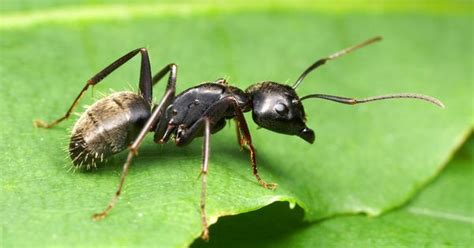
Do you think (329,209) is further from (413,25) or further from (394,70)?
(413,25)

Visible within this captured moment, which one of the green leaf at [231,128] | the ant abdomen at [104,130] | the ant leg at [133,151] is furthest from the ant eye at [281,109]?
the ant abdomen at [104,130]

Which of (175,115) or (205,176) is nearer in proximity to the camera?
(205,176)

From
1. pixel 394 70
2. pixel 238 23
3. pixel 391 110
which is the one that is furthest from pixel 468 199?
pixel 238 23

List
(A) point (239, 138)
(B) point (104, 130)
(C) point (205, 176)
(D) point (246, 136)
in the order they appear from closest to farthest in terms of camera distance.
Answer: (C) point (205, 176) → (B) point (104, 130) → (D) point (246, 136) → (A) point (239, 138)

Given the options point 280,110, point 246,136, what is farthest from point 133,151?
point 280,110

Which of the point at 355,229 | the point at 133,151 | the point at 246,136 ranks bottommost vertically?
the point at 355,229

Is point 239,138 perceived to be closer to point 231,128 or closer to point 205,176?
point 231,128

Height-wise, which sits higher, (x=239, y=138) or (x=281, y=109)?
(x=281, y=109)

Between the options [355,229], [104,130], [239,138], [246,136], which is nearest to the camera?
[104,130]
